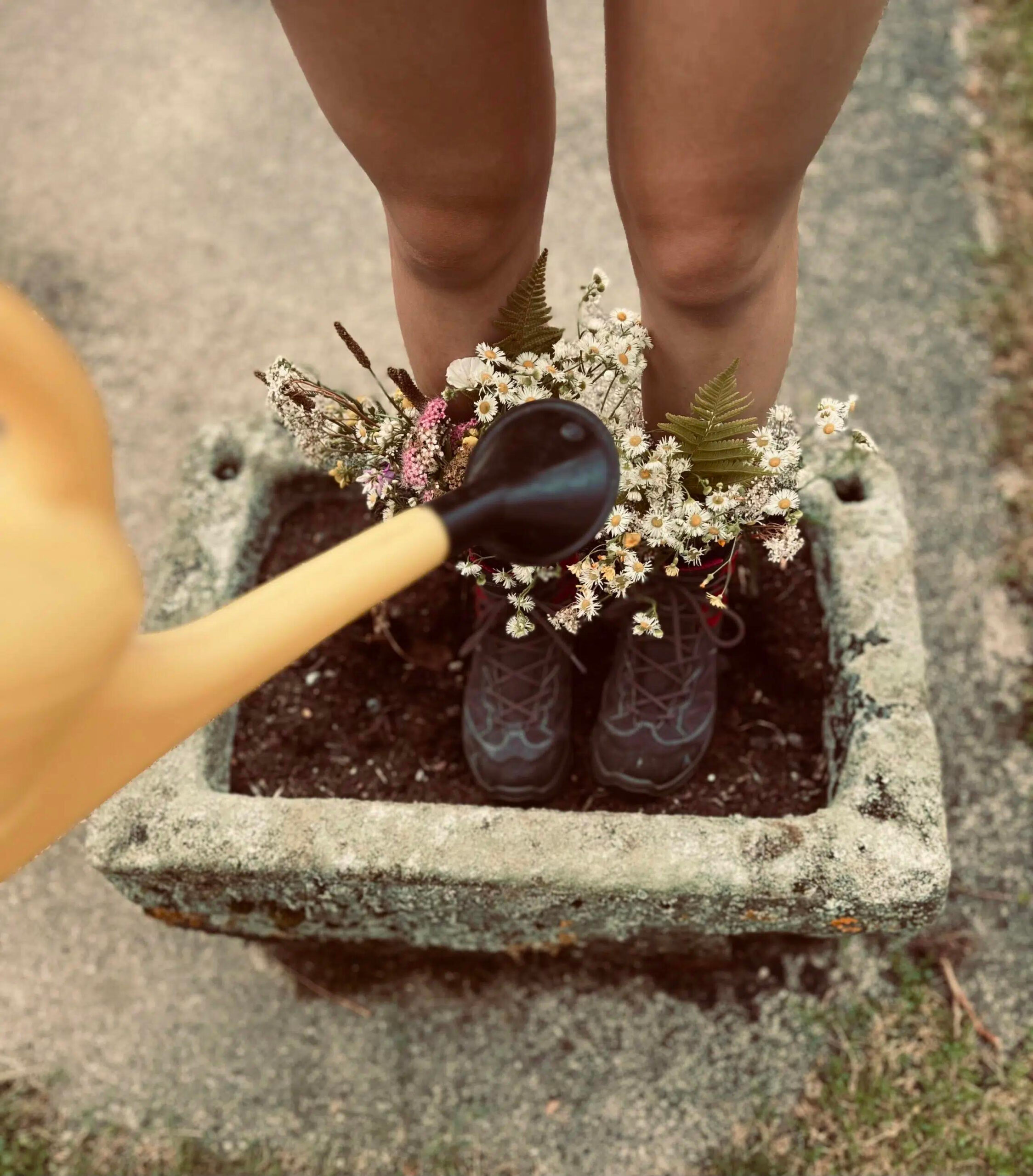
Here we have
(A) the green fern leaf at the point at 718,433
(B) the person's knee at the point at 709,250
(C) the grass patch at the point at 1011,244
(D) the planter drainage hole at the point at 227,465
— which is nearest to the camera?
(B) the person's knee at the point at 709,250

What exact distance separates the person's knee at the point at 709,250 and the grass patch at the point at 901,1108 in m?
1.05

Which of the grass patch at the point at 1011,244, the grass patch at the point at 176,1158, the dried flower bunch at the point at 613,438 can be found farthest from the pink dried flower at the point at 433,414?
the grass patch at the point at 1011,244

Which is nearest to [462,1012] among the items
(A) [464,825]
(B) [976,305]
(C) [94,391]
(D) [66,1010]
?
(A) [464,825]

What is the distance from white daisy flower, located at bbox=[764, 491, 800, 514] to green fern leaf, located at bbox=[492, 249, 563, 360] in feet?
0.97

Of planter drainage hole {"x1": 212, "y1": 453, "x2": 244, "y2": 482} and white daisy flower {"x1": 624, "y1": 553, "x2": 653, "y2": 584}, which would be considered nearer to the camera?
Result: white daisy flower {"x1": 624, "y1": 553, "x2": 653, "y2": 584}

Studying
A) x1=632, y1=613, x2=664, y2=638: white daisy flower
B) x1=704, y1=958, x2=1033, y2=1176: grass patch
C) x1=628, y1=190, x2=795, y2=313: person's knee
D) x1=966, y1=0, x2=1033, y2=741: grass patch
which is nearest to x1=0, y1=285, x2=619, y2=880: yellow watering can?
x1=628, y1=190, x2=795, y2=313: person's knee

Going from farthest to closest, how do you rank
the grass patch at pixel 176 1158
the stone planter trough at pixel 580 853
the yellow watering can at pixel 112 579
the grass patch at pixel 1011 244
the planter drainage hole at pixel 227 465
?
1. the grass patch at pixel 1011 244
2. the planter drainage hole at pixel 227 465
3. the grass patch at pixel 176 1158
4. the stone planter trough at pixel 580 853
5. the yellow watering can at pixel 112 579

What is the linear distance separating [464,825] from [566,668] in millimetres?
293

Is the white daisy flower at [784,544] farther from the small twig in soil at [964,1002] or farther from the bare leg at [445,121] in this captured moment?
the small twig in soil at [964,1002]

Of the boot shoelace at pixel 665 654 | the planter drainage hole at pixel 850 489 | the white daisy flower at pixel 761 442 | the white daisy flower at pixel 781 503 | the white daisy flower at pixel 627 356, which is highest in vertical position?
the white daisy flower at pixel 627 356

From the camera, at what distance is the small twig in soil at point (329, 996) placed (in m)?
1.48

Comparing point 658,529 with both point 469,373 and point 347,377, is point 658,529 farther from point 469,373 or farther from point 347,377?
point 347,377

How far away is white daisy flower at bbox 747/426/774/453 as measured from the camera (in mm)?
1034

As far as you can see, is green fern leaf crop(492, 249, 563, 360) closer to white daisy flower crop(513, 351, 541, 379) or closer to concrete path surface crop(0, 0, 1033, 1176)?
white daisy flower crop(513, 351, 541, 379)
